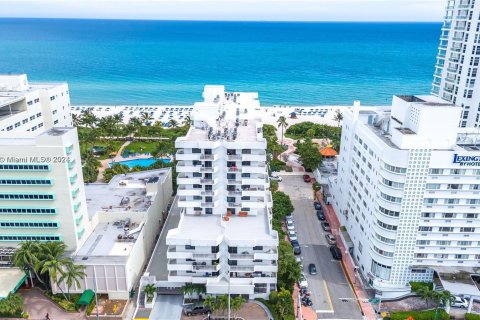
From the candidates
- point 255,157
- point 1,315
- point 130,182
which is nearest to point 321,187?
point 255,157

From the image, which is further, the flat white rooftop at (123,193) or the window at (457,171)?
the flat white rooftop at (123,193)

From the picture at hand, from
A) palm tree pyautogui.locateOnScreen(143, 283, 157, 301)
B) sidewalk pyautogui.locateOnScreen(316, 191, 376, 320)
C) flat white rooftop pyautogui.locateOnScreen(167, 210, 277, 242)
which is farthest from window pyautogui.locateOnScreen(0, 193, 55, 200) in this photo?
sidewalk pyautogui.locateOnScreen(316, 191, 376, 320)

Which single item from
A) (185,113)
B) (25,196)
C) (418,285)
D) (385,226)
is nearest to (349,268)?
(418,285)

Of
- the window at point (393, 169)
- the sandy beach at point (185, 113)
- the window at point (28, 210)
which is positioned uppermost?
the window at point (393, 169)

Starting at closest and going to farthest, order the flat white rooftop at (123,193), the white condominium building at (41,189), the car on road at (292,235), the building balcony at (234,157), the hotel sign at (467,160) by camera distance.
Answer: the hotel sign at (467,160) < the white condominium building at (41,189) < the building balcony at (234,157) < the flat white rooftop at (123,193) < the car on road at (292,235)

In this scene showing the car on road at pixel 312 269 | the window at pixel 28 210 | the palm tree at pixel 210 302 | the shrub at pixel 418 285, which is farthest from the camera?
the car on road at pixel 312 269

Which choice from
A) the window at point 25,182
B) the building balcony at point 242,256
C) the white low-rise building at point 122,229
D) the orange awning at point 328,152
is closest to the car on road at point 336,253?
the building balcony at point 242,256

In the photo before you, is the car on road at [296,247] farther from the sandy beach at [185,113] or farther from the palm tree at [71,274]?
the sandy beach at [185,113]

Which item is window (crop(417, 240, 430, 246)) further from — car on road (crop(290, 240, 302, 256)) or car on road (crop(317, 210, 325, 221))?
car on road (crop(317, 210, 325, 221))
